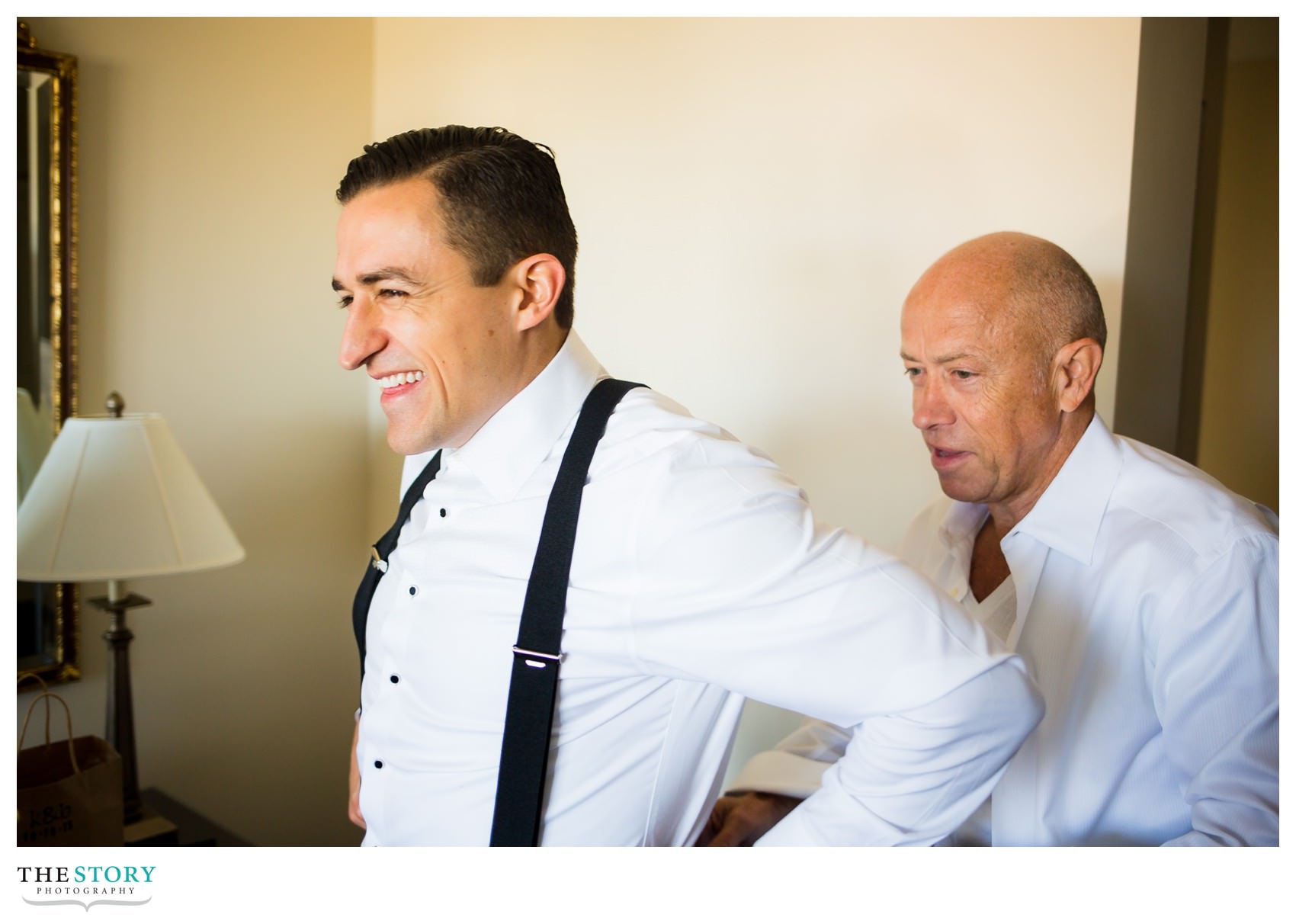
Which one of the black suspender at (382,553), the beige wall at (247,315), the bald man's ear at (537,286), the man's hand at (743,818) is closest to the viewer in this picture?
the bald man's ear at (537,286)

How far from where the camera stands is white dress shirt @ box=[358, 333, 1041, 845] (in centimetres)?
74

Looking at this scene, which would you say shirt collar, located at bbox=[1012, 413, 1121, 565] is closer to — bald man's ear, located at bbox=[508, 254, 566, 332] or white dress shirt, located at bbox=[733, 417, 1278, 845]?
white dress shirt, located at bbox=[733, 417, 1278, 845]

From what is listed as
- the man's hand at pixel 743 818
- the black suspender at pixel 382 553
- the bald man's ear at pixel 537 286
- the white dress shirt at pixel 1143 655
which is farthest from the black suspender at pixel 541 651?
the white dress shirt at pixel 1143 655

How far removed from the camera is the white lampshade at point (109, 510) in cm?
129

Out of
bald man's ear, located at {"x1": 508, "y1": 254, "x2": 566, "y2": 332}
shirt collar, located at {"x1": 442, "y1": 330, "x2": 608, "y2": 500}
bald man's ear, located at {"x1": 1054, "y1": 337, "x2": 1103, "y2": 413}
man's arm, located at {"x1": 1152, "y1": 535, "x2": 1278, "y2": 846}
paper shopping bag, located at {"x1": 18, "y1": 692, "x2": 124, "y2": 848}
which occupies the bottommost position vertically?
paper shopping bag, located at {"x1": 18, "y1": 692, "x2": 124, "y2": 848}

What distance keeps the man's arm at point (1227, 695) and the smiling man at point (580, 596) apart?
0.22 metres

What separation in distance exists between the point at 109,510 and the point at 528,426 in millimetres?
779

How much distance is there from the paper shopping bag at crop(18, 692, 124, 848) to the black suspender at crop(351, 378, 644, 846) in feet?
1.91

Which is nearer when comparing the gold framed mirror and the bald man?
the bald man

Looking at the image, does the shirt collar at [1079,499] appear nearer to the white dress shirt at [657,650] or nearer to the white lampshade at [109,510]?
the white dress shirt at [657,650]

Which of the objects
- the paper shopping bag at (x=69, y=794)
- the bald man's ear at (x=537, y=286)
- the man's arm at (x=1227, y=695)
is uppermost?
the bald man's ear at (x=537, y=286)

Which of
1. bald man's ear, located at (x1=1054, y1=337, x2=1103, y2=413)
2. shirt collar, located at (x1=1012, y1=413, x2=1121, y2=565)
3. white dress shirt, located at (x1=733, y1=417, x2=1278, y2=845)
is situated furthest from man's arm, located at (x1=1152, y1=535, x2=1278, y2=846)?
bald man's ear, located at (x1=1054, y1=337, x2=1103, y2=413)
